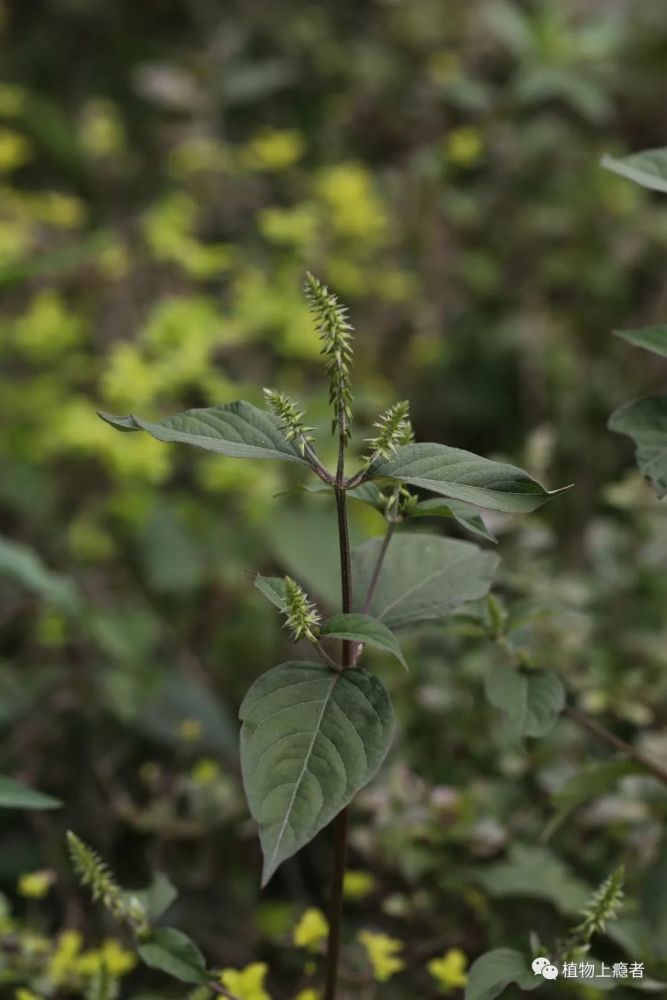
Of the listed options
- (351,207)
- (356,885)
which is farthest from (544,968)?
(351,207)

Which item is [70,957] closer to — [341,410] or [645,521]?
[341,410]

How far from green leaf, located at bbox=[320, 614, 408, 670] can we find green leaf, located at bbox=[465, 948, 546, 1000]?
0.28 metres

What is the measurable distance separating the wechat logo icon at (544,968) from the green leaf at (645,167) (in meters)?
0.65

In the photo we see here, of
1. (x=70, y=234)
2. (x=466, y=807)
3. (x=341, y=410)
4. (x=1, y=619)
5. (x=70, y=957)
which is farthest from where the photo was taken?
(x=70, y=234)

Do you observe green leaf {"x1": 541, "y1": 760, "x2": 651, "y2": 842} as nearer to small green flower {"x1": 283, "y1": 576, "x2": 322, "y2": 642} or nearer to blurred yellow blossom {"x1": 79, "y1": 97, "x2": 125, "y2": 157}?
small green flower {"x1": 283, "y1": 576, "x2": 322, "y2": 642}

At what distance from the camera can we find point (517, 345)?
2.34 metres

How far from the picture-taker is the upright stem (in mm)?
703

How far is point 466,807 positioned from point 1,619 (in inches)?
38.1

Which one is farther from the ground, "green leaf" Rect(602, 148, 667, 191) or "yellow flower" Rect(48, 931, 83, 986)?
"green leaf" Rect(602, 148, 667, 191)

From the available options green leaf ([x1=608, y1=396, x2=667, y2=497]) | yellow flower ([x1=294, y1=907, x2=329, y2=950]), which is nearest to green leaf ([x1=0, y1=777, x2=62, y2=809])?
yellow flower ([x1=294, y1=907, x2=329, y2=950])

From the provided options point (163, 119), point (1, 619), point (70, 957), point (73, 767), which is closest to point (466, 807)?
point (70, 957)

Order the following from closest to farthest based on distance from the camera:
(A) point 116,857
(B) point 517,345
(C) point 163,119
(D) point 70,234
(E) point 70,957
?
(E) point 70,957 → (A) point 116,857 → (B) point 517,345 → (D) point 70,234 → (C) point 163,119

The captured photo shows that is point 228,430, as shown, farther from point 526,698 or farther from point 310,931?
point 310,931

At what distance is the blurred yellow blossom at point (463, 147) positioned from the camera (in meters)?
2.25
